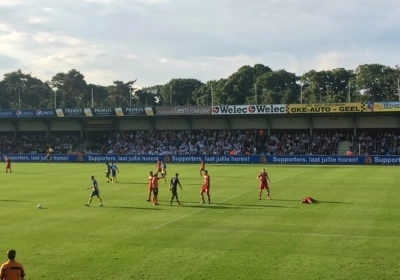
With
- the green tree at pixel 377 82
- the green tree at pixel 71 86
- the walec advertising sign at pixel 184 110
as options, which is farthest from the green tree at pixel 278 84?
the green tree at pixel 71 86

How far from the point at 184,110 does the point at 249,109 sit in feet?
31.8

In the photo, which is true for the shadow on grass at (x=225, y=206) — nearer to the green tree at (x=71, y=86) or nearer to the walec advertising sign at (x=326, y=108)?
the walec advertising sign at (x=326, y=108)

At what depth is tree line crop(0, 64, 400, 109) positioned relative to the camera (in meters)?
93.6

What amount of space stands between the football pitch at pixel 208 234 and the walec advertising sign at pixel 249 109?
3421 centimetres

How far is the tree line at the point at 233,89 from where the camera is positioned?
9356cm

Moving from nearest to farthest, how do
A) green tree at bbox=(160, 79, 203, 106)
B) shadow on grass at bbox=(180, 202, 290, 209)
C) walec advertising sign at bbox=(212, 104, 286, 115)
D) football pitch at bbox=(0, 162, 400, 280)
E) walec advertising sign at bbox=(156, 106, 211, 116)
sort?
football pitch at bbox=(0, 162, 400, 280) < shadow on grass at bbox=(180, 202, 290, 209) < walec advertising sign at bbox=(212, 104, 286, 115) < walec advertising sign at bbox=(156, 106, 211, 116) < green tree at bbox=(160, 79, 203, 106)

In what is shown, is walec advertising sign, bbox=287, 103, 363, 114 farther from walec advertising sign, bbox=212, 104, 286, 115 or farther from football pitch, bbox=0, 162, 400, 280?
football pitch, bbox=0, 162, 400, 280

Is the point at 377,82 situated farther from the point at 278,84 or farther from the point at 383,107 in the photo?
the point at 383,107

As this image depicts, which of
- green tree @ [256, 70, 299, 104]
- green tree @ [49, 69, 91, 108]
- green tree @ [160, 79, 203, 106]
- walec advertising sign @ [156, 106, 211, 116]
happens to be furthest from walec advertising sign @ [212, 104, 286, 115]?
green tree @ [49, 69, 91, 108]

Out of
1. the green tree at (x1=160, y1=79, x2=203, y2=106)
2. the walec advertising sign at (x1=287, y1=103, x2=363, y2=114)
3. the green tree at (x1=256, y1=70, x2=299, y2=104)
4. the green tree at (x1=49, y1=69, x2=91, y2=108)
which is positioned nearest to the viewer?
the walec advertising sign at (x1=287, y1=103, x2=363, y2=114)

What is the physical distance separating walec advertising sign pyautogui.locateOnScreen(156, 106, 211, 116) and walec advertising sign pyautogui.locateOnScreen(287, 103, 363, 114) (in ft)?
39.9

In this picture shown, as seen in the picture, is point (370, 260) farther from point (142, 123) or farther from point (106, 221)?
point (142, 123)

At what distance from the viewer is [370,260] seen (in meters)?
14.0

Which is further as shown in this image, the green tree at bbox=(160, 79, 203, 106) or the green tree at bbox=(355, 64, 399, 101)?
the green tree at bbox=(160, 79, 203, 106)
